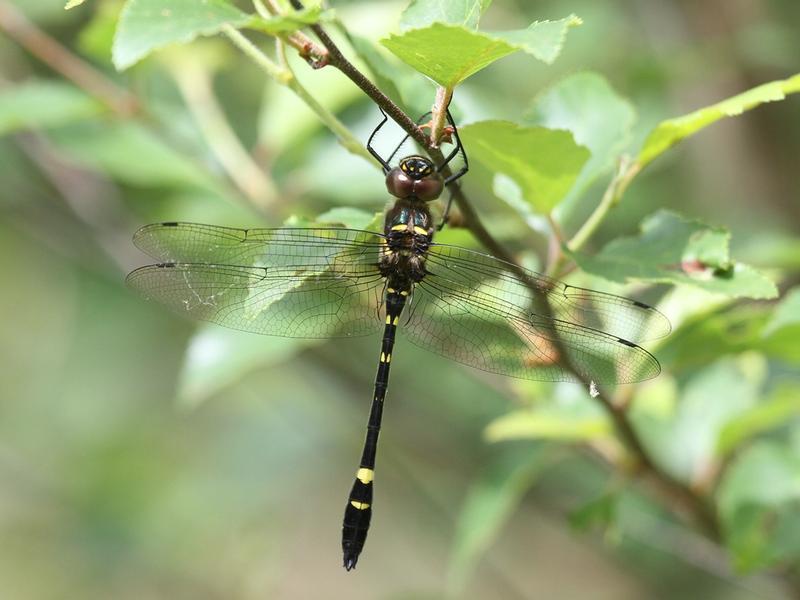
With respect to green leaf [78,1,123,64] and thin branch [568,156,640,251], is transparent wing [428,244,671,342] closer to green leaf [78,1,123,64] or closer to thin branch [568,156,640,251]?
thin branch [568,156,640,251]

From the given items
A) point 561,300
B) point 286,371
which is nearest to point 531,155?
point 561,300

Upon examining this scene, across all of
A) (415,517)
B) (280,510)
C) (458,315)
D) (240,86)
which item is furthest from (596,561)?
(240,86)

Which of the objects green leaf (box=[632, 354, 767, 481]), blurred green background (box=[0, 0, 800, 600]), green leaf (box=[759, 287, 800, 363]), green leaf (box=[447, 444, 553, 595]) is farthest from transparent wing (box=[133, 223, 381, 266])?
green leaf (box=[632, 354, 767, 481])

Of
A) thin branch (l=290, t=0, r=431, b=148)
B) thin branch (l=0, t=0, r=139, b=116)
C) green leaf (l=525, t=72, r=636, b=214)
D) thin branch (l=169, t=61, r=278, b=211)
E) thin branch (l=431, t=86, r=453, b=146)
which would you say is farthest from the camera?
thin branch (l=169, t=61, r=278, b=211)

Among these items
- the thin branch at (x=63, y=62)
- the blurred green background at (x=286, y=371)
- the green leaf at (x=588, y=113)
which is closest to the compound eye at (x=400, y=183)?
the blurred green background at (x=286, y=371)

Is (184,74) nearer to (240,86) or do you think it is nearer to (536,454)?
(240,86)

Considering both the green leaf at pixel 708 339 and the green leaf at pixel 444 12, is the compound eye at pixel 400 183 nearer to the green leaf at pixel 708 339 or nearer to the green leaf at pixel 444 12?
the green leaf at pixel 444 12
